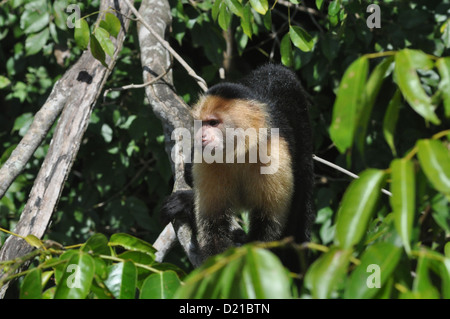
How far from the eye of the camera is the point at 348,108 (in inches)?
40.3

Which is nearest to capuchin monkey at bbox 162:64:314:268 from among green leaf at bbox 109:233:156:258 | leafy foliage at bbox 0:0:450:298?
leafy foliage at bbox 0:0:450:298

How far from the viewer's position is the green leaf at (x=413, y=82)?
993 millimetres

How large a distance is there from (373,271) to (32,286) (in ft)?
2.59

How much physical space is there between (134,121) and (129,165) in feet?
2.04

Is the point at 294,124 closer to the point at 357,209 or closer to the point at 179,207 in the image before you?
the point at 179,207

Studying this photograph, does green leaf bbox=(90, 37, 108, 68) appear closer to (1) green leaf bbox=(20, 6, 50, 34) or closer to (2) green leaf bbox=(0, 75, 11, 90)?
(1) green leaf bbox=(20, 6, 50, 34)

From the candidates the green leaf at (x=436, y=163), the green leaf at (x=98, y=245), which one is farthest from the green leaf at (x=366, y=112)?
the green leaf at (x=98, y=245)

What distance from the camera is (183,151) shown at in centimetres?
291

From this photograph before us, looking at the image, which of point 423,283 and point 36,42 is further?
point 36,42

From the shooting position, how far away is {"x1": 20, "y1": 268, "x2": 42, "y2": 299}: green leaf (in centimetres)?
121

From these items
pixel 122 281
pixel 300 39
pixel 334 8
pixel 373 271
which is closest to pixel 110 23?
pixel 300 39

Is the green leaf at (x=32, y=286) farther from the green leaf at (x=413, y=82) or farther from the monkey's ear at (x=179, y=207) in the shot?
the monkey's ear at (x=179, y=207)

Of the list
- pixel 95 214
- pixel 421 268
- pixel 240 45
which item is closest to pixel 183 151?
pixel 240 45

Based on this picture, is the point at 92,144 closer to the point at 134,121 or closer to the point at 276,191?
the point at 134,121
